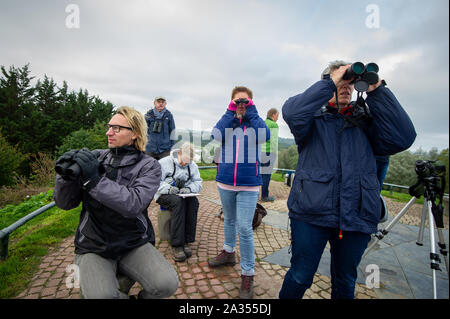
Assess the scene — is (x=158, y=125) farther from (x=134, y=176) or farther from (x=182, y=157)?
(x=134, y=176)

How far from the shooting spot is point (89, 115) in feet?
117

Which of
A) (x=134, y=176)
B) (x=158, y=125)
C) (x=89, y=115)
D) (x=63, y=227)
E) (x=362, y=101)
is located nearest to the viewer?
(x=362, y=101)

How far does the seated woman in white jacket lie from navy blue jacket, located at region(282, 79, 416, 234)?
2.01 meters

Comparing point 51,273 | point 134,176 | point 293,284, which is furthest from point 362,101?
point 51,273

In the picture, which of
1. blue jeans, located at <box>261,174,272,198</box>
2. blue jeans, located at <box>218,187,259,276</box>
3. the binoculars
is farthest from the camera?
blue jeans, located at <box>261,174,272,198</box>

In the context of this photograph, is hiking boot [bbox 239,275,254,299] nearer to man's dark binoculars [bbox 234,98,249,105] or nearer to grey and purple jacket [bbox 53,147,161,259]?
grey and purple jacket [bbox 53,147,161,259]

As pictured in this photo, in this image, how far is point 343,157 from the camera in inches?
65.6

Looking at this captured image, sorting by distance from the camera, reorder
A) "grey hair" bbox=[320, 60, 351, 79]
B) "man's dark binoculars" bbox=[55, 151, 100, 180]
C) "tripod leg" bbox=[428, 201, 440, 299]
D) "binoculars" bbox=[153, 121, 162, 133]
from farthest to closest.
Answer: "binoculars" bbox=[153, 121, 162, 133]
"tripod leg" bbox=[428, 201, 440, 299]
"grey hair" bbox=[320, 60, 351, 79]
"man's dark binoculars" bbox=[55, 151, 100, 180]

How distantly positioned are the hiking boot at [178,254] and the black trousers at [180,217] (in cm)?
6

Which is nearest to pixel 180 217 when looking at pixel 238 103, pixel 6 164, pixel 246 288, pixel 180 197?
pixel 180 197

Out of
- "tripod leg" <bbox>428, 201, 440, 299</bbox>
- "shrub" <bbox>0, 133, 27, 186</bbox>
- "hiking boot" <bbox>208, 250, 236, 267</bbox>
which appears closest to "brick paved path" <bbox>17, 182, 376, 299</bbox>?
"hiking boot" <bbox>208, 250, 236, 267</bbox>

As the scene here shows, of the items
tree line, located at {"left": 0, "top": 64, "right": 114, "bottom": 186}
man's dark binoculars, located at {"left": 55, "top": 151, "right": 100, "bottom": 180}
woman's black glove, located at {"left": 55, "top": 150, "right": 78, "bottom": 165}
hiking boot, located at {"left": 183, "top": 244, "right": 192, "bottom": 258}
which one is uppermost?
tree line, located at {"left": 0, "top": 64, "right": 114, "bottom": 186}

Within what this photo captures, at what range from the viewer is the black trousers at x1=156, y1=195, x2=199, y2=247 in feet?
10.6
